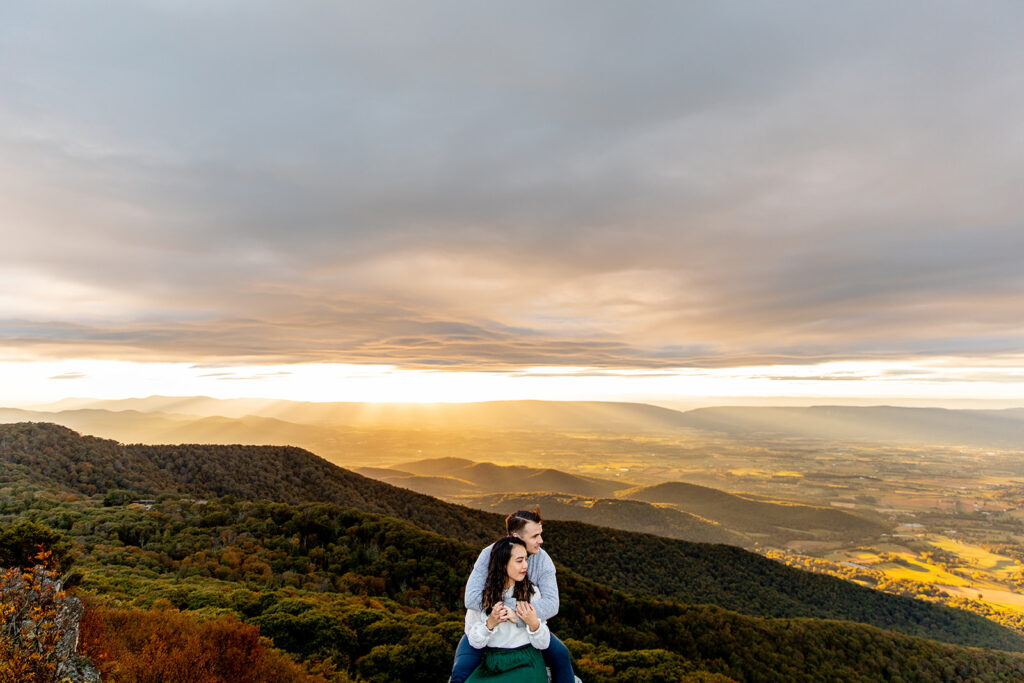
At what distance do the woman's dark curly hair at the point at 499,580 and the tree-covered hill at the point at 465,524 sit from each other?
136ft

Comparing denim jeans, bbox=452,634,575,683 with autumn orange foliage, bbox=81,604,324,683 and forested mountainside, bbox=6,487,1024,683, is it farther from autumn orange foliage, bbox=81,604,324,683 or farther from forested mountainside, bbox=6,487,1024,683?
forested mountainside, bbox=6,487,1024,683

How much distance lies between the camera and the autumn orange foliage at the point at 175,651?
27.1 feet

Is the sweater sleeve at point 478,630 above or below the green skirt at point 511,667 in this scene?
above

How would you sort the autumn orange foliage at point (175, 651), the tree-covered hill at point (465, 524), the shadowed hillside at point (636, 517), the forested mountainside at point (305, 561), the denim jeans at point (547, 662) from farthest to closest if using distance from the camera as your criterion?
the shadowed hillside at point (636, 517) < the tree-covered hill at point (465, 524) < the forested mountainside at point (305, 561) < the autumn orange foliage at point (175, 651) < the denim jeans at point (547, 662)

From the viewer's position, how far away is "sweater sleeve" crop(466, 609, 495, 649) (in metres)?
5.86

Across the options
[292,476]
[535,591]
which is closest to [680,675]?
[535,591]

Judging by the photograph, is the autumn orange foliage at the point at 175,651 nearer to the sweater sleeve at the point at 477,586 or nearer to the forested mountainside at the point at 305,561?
the forested mountainside at the point at 305,561

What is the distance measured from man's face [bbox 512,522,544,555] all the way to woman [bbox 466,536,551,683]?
55cm

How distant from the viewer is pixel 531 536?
6.72m

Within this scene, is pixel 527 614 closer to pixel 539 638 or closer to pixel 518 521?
pixel 539 638

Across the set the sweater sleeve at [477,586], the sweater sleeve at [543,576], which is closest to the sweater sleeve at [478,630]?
the sweater sleeve at [477,586]

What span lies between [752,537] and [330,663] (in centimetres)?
20945

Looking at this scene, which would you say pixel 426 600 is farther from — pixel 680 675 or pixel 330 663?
pixel 680 675

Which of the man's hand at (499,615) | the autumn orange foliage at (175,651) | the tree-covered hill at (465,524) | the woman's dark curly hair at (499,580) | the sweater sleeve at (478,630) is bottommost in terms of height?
the tree-covered hill at (465,524)
